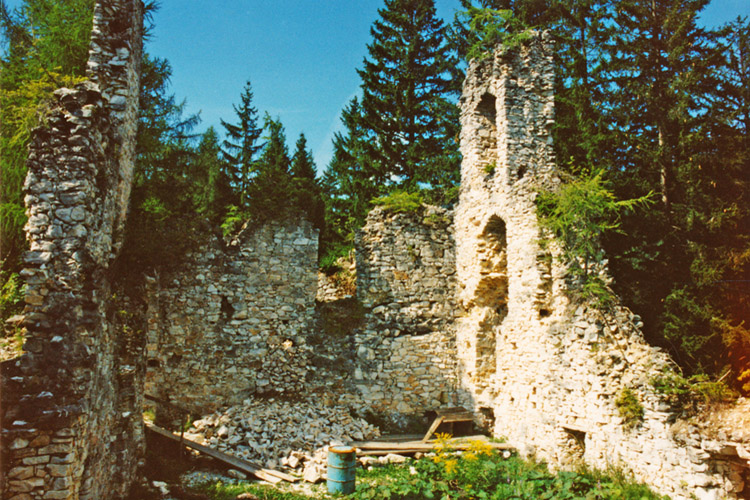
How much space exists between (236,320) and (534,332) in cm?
628

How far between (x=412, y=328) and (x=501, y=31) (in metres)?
7.52

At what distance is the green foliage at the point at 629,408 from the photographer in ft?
24.4

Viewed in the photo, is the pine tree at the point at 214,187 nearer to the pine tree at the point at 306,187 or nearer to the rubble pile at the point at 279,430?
the pine tree at the point at 306,187

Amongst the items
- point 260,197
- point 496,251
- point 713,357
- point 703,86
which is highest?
point 703,86

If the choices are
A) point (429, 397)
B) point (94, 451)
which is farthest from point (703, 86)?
point (94, 451)

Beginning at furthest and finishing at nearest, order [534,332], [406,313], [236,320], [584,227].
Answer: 1. [406,313]
2. [236,320]
3. [534,332]
4. [584,227]

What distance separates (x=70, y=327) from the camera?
5.61m

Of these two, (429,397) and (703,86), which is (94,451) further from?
(703,86)

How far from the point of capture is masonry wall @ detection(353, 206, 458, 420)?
1136 centimetres

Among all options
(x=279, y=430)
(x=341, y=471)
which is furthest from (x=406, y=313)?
(x=341, y=471)

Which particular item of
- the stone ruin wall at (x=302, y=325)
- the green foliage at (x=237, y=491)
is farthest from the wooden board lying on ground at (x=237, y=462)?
the stone ruin wall at (x=302, y=325)

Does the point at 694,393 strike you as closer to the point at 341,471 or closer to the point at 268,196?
the point at 341,471

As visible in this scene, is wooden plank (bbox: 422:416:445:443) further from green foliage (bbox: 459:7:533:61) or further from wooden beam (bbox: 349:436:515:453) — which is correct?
green foliage (bbox: 459:7:533:61)

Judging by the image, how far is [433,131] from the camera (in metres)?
19.9
